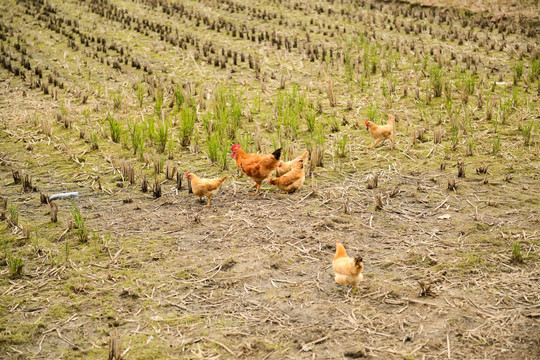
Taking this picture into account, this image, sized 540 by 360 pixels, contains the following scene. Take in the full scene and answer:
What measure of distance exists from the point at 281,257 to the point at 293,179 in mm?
1187

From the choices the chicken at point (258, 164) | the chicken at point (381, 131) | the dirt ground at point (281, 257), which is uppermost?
the chicken at point (381, 131)

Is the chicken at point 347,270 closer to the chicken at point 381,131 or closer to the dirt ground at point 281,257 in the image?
the dirt ground at point 281,257

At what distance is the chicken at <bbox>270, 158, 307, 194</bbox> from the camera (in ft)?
17.2

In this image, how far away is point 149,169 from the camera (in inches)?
242

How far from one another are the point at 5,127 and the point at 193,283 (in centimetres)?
502

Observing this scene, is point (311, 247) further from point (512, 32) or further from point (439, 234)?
point (512, 32)

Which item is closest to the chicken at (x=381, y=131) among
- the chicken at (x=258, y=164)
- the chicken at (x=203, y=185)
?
the chicken at (x=258, y=164)

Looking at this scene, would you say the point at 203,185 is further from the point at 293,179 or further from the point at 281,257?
the point at 281,257

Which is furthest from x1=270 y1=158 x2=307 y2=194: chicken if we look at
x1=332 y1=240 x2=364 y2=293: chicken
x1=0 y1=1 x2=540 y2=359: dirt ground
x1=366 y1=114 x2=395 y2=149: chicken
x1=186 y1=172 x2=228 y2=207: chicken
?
x1=332 y1=240 x2=364 y2=293: chicken

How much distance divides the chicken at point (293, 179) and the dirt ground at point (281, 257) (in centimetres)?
12

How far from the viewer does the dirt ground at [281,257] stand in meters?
3.36

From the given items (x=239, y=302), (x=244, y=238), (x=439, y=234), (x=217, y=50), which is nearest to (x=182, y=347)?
(x=239, y=302)

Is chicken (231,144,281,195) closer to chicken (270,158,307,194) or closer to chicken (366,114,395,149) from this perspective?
chicken (270,158,307,194)

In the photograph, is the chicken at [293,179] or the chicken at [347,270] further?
the chicken at [293,179]
